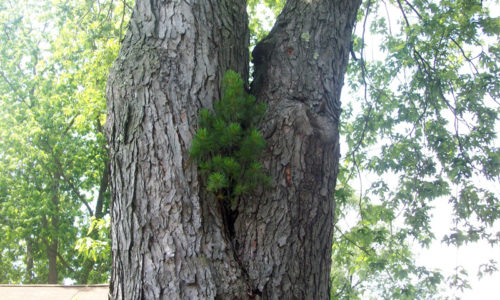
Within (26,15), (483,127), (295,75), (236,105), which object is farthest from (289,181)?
(26,15)

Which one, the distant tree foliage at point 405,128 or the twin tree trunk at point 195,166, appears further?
the distant tree foliage at point 405,128

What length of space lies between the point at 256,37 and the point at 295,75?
555 centimetres

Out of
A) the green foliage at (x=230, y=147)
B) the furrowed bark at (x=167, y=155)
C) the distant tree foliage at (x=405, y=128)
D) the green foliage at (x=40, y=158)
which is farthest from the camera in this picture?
the green foliage at (x=40, y=158)

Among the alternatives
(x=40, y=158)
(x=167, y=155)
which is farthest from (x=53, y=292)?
(x=40, y=158)

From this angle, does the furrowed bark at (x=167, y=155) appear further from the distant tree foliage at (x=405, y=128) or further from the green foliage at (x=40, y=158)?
the green foliage at (x=40, y=158)

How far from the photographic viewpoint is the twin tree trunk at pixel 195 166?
2.03 m

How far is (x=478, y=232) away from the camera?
15.6 ft

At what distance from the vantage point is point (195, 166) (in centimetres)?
221

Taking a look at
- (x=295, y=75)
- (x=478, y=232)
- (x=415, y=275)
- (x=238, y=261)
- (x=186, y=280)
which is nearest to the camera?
(x=186, y=280)

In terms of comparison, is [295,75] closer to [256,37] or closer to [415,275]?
[415,275]

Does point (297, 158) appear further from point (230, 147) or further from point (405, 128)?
point (405, 128)

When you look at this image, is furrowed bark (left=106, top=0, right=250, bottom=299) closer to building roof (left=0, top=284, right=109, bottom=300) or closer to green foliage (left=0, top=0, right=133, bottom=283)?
building roof (left=0, top=284, right=109, bottom=300)

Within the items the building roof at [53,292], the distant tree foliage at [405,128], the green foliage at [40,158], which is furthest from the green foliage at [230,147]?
the green foliage at [40,158]

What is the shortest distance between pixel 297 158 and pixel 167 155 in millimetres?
→ 758
